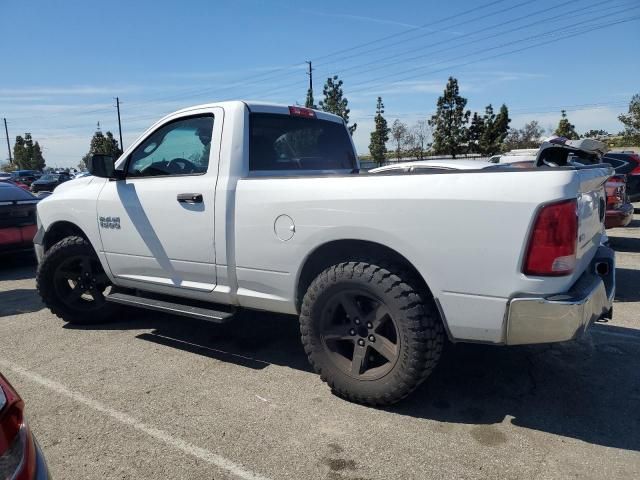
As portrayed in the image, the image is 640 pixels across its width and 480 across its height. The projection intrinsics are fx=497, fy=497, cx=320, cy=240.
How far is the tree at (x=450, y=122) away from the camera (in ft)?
133

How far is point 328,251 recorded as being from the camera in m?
3.29

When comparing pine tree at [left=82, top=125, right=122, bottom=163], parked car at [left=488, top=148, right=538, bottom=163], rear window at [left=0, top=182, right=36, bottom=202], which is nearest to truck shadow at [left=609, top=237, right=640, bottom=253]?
parked car at [left=488, top=148, right=538, bottom=163]

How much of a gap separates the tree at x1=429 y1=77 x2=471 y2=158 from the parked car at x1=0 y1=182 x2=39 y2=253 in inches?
1453

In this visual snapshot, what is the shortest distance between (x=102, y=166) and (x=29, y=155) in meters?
96.3

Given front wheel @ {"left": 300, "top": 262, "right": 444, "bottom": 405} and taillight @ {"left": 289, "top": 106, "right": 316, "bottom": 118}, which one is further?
taillight @ {"left": 289, "top": 106, "right": 316, "bottom": 118}

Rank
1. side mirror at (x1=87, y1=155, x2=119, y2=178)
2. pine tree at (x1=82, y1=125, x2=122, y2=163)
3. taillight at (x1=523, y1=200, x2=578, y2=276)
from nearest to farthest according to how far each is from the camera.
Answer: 1. taillight at (x1=523, y1=200, x2=578, y2=276)
2. side mirror at (x1=87, y1=155, x2=119, y2=178)
3. pine tree at (x1=82, y1=125, x2=122, y2=163)

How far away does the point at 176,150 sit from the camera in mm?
4156

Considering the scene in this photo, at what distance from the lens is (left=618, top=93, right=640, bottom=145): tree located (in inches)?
1190

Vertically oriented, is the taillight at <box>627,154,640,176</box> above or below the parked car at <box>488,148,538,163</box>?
below

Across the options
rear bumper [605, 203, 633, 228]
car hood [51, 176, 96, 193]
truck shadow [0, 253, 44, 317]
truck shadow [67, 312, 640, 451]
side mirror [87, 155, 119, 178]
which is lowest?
truck shadow [0, 253, 44, 317]

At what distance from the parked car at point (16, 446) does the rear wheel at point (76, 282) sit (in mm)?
3274

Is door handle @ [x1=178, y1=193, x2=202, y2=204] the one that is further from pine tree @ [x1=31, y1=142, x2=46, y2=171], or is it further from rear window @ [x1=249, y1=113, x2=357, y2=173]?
pine tree @ [x1=31, y1=142, x2=46, y2=171]

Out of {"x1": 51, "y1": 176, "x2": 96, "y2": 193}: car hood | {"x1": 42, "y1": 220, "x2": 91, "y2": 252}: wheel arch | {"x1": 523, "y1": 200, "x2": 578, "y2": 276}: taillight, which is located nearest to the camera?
{"x1": 523, "y1": 200, "x2": 578, "y2": 276}: taillight

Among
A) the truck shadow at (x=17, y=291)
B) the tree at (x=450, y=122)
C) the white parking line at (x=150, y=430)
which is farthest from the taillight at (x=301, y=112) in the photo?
the tree at (x=450, y=122)
